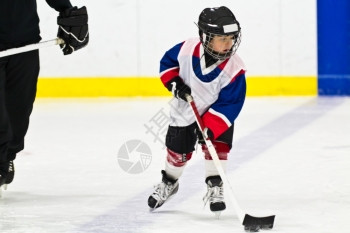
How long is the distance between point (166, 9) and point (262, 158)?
302 centimetres

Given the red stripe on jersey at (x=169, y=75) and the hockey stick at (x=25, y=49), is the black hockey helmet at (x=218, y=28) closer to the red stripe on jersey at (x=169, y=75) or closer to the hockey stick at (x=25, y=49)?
the red stripe on jersey at (x=169, y=75)

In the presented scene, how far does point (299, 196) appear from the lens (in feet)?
12.5

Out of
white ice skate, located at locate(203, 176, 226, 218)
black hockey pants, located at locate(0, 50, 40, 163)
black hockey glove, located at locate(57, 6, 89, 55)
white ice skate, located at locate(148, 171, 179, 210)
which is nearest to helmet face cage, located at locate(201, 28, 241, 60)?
white ice skate, located at locate(203, 176, 226, 218)

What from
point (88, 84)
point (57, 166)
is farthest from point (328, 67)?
point (57, 166)

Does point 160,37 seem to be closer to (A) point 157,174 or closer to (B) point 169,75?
(A) point 157,174

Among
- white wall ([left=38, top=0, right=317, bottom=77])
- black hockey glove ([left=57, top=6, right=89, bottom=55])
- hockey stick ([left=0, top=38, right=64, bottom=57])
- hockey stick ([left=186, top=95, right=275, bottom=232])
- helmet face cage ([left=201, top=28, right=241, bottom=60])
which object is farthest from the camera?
white wall ([left=38, top=0, right=317, bottom=77])

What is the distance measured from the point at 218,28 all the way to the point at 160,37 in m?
4.28

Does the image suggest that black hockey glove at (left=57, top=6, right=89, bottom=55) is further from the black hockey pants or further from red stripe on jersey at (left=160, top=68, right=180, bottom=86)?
red stripe on jersey at (left=160, top=68, right=180, bottom=86)

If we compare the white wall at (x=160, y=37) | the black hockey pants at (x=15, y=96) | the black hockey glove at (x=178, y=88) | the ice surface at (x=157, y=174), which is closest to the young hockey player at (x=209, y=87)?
the black hockey glove at (x=178, y=88)

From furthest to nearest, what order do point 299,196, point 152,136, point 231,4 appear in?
1. point 231,4
2. point 152,136
3. point 299,196

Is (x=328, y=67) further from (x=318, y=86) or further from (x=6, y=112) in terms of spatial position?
(x=6, y=112)

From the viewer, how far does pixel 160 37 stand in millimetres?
7551

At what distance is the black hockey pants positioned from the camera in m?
3.73

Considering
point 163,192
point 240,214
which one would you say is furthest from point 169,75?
point 240,214
